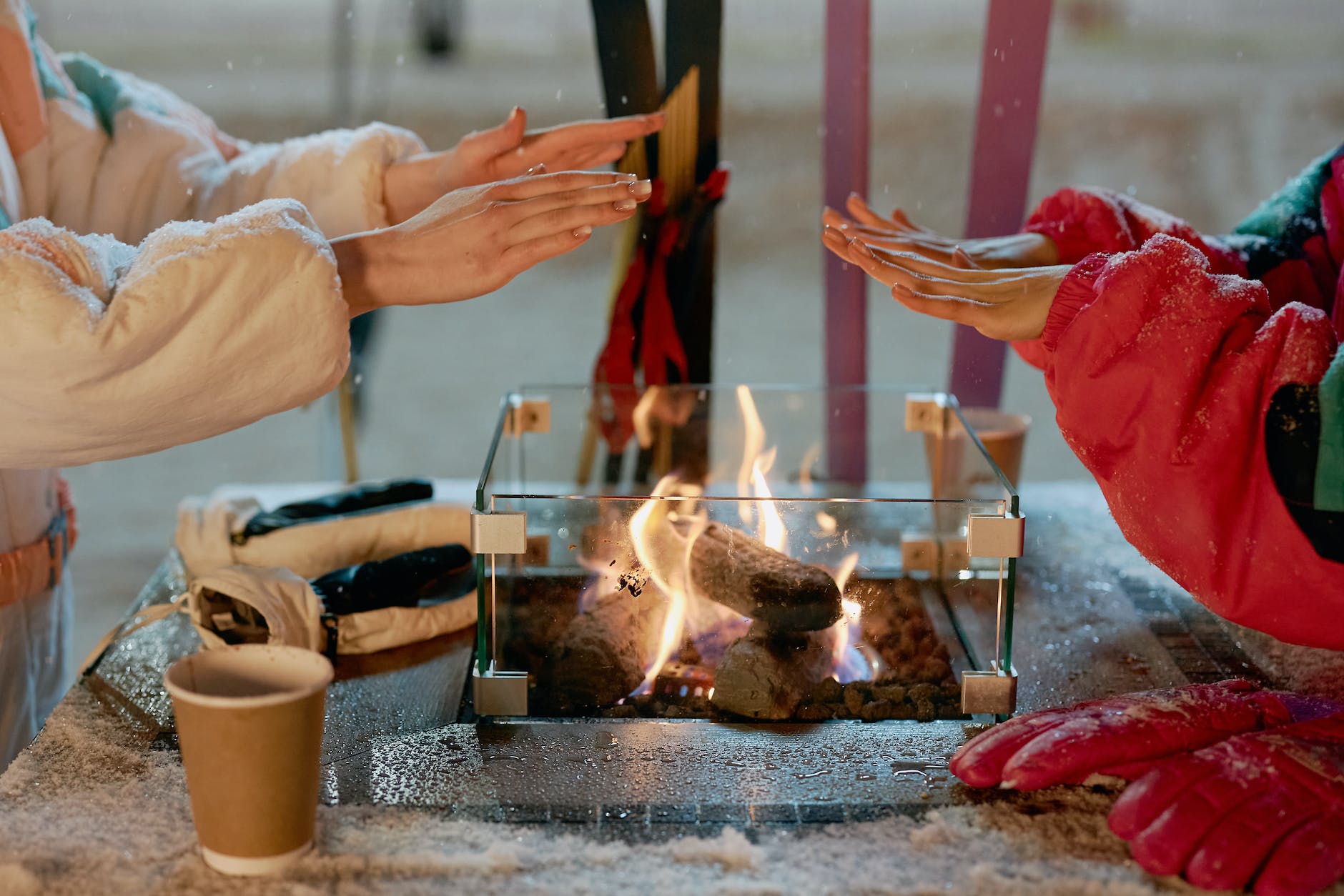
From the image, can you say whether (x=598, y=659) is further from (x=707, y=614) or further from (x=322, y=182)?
(x=322, y=182)

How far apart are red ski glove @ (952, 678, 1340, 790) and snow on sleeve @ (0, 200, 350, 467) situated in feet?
2.05

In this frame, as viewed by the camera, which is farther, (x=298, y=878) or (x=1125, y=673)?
(x=1125, y=673)

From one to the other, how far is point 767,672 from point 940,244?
20.0 inches

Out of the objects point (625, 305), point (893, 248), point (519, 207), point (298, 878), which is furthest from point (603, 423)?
point (298, 878)

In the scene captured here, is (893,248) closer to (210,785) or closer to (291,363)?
(291,363)

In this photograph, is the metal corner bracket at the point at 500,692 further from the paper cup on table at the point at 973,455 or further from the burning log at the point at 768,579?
the paper cup on table at the point at 973,455

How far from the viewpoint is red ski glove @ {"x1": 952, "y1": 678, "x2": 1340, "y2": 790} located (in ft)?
3.11

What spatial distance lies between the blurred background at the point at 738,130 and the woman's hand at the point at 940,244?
1.98 feet

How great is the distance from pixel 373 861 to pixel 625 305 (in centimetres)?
100

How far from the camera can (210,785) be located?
0.82 meters

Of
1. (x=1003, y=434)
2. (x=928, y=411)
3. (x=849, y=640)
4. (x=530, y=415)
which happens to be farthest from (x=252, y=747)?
(x=1003, y=434)

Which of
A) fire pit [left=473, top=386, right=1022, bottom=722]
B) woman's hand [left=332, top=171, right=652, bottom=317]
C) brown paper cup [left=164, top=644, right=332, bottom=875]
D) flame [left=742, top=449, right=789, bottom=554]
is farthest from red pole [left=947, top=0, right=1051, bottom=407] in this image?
brown paper cup [left=164, top=644, right=332, bottom=875]

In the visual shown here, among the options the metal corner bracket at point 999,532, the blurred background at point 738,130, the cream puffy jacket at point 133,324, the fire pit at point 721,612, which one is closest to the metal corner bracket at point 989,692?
the fire pit at point 721,612

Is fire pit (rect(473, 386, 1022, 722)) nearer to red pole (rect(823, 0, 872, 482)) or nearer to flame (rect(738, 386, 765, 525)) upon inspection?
flame (rect(738, 386, 765, 525))
